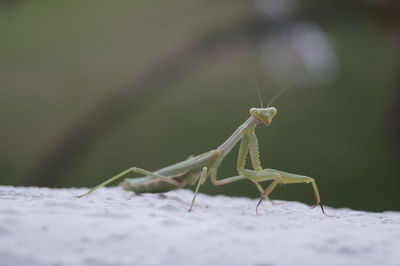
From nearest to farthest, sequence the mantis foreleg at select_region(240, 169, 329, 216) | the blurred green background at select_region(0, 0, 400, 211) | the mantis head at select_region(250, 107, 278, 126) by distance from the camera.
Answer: the mantis foreleg at select_region(240, 169, 329, 216), the mantis head at select_region(250, 107, 278, 126), the blurred green background at select_region(0, 0, 400, 211)

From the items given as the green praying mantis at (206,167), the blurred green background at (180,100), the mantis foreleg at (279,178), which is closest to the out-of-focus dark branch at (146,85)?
the blurred green background at (180,100)

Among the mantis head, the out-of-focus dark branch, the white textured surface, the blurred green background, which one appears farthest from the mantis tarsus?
the blurred green background

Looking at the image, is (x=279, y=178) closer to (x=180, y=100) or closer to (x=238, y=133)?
(x=238, y=133)

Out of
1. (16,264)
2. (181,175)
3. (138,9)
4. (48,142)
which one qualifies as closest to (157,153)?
(48,142)

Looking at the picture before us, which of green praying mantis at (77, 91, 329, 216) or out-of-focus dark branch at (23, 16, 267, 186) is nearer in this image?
green praying mantis at (77, 91, 329, 216)

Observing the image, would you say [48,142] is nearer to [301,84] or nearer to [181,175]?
[301,84]

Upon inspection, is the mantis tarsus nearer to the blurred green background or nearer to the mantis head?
the mantis head
